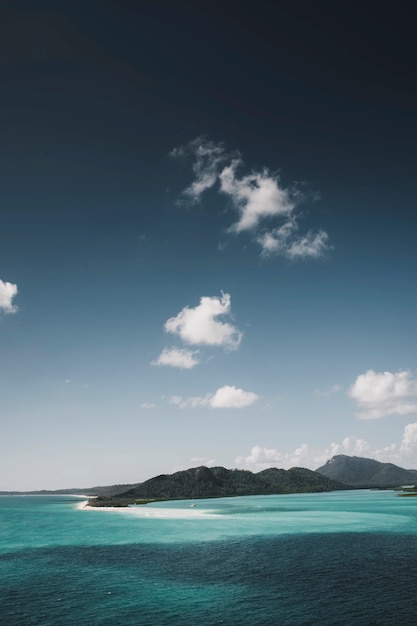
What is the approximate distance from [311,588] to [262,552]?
100ft

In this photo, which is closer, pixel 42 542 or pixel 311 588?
pixel 311 588

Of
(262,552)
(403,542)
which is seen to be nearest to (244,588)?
(262,552)

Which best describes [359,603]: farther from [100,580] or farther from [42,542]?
[42,542]

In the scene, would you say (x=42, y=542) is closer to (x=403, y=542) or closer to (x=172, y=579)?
(x=172, y=579)

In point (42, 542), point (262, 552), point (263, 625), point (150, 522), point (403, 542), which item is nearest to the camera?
point (263, 625)

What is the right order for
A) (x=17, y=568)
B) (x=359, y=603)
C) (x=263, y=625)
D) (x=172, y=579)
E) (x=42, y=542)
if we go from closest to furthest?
1. (x=263, y=625)
2. (x=359, y=603)
3. (x=172, y=579)
4. (x=17, y=568)
5. (x=42, y=542)

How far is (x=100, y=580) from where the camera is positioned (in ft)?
232

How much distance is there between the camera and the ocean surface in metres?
52.7

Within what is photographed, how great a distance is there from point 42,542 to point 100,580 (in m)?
56.8

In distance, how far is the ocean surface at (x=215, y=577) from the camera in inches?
2076

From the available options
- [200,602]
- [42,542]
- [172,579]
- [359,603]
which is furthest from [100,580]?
[42,542]

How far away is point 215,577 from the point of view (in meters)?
71.1

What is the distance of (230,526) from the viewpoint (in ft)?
453

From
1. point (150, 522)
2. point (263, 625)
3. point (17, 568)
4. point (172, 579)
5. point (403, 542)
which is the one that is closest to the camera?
point (263, 625)
